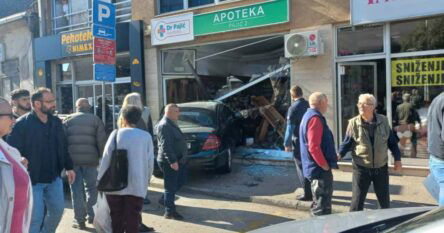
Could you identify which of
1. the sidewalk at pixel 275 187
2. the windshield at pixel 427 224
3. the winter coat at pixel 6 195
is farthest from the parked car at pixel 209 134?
the windshield at pixel 427 224

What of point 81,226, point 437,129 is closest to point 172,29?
point 81,226

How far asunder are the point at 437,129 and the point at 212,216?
3450 millimetres

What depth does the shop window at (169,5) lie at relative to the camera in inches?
487

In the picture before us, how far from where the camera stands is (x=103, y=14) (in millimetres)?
9094

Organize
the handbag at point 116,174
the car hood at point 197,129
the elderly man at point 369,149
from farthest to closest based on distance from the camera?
the car hood at point 197,129
the elderly man at point 369,149
the handbag at point 116,174

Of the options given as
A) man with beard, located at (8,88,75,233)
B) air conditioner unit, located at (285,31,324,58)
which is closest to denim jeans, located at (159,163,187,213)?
man with beard, located at (8,88,75,233)

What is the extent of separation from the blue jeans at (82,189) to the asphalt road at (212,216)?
0.76 ft

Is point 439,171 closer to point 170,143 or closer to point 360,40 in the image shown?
point 170,143

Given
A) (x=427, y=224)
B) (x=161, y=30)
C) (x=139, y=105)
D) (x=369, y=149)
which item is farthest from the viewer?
(x=161, y=30)

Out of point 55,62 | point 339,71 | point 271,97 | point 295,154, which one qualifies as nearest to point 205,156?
point 295,154

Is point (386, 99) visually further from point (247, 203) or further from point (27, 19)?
point (27, 19)

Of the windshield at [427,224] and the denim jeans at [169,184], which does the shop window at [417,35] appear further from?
the windshield at [427,224]

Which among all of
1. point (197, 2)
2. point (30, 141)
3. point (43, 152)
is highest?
point (197, 2)

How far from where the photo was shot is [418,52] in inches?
334
